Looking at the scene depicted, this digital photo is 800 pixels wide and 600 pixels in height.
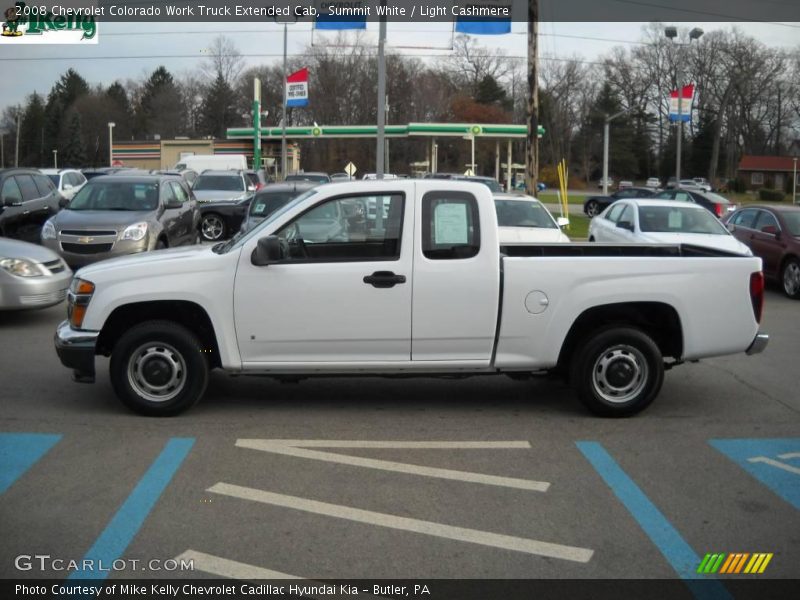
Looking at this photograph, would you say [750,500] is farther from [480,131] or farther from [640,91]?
[640,91]

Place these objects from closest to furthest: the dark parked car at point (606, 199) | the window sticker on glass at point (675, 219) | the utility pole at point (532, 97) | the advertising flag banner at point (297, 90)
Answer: the window sticker on glass at point (675, 219) < the utility pole at point (532, 97) < the dark parked car at point (606, 199) < the advertising flag banner at point (297, 90)

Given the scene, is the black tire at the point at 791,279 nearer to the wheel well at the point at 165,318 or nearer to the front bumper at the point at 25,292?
the wheel well at the point at 165,318

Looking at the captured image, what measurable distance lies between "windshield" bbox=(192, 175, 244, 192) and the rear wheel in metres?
20.0

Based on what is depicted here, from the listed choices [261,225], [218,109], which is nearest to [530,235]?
[261,225]

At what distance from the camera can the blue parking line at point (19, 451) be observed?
5.77 metres

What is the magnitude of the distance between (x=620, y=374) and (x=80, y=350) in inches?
172

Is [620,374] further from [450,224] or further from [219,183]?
[219,183]

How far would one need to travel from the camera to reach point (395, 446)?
21.3 ft

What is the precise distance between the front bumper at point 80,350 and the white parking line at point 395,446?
1.50m

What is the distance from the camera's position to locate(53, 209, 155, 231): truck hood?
14.3 metres

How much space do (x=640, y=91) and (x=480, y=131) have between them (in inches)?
2106

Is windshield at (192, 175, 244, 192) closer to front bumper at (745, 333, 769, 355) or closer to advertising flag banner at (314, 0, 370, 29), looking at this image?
advertising flag banner at (314, 0, 370, 29)

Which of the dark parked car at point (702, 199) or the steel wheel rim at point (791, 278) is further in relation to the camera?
the dark parked car at point (702, 199)

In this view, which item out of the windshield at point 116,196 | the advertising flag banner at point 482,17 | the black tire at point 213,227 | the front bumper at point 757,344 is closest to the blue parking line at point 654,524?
the front bumper at point 757,344
